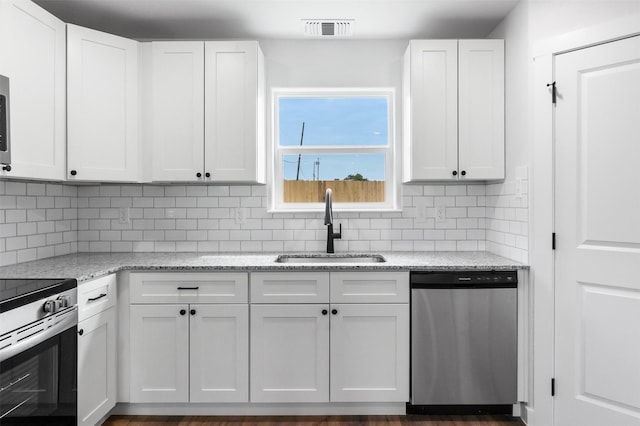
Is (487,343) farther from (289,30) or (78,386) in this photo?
(289,30)

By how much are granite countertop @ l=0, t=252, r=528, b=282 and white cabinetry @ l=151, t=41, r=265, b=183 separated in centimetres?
55

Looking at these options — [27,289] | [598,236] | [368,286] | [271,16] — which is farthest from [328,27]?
[27,289]

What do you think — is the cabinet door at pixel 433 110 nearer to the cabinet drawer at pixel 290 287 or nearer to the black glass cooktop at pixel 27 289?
the cabinet drawer at pixel 290 287

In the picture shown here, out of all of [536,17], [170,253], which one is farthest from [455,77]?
[170,253]

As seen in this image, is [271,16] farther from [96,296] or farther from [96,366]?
[96,366]

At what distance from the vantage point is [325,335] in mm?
2283

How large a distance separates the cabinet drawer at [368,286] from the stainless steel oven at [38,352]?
52.6 inches

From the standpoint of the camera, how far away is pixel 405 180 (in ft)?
9.23

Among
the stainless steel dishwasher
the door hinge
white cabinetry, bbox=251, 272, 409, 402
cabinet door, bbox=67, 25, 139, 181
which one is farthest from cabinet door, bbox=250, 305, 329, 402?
the door hinge

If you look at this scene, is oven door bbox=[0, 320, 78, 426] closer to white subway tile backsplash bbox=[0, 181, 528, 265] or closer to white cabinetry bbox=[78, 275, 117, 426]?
white cabinetry bbox=[78, 275, 117, 426]

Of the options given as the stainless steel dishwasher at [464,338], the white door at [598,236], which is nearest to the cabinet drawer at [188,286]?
the stainless steel dishwasher at [464,338]

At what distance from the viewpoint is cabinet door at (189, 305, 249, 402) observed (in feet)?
7.48

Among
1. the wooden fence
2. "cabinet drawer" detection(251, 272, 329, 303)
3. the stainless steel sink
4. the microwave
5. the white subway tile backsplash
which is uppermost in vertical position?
the microwave

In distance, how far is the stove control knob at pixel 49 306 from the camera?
1668 millimetres
